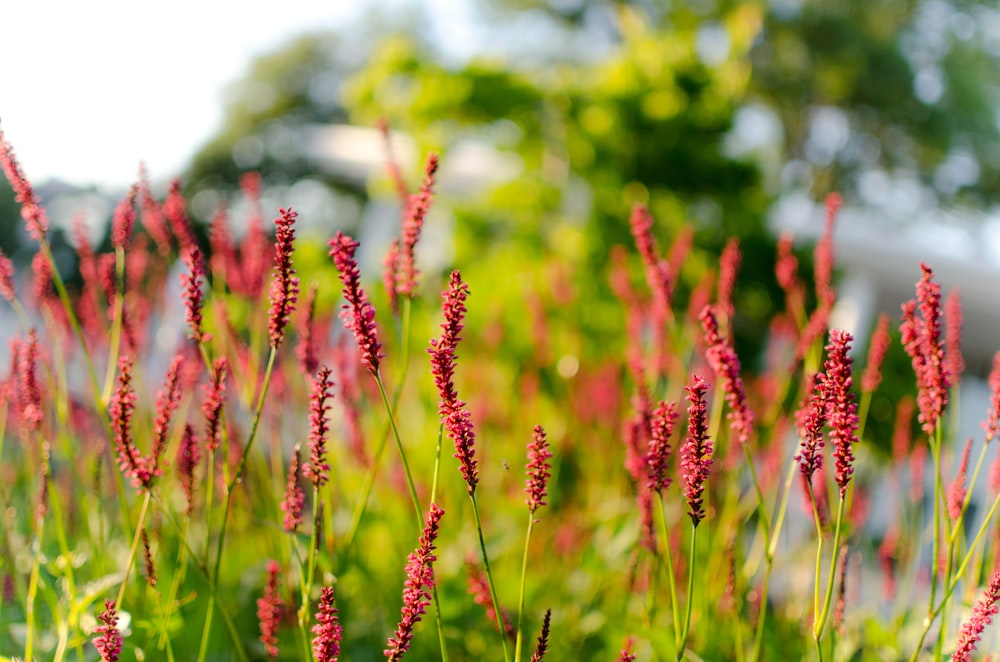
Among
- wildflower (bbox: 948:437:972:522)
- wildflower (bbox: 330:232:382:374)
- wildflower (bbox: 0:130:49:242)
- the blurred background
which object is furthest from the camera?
the blurred background

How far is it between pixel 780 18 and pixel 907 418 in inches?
756

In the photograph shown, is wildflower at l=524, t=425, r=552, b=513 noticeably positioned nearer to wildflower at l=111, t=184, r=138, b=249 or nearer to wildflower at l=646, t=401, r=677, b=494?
wildflower at l=646, t=401, r=677, b=494

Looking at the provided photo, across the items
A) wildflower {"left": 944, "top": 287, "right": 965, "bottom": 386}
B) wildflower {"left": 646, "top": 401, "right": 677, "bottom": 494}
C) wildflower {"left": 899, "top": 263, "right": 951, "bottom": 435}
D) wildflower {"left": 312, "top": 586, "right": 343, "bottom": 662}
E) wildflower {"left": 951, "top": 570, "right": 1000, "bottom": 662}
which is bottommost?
wildflower {"left": 312, "top": 586, "right": 343, "bottom": 662}

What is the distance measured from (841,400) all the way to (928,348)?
0.29m

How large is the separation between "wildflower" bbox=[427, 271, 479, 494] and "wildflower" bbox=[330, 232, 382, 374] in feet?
0.23

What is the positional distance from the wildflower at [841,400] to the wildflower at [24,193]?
108 cm

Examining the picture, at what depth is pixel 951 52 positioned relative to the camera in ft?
62.0

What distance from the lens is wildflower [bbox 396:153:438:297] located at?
1.23 meters

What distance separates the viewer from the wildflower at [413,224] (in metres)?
1.23

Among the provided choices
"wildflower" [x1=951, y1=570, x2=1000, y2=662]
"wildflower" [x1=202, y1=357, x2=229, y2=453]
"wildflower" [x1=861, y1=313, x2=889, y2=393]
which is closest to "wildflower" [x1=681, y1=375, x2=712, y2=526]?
"wildflower" [x1=951, y1=570, x2=1000, y2=662]

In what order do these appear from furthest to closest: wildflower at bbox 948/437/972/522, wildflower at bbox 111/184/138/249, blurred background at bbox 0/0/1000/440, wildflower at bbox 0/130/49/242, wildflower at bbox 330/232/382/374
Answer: blurred background at bbox 0/0/1000/440 < wildflower at bbox 111/184/138/249 < wildflower at bbox 948/437/972/522 < wildflower at bbox 0/130/49/242 < wildflower at bbox 330/232/382/374

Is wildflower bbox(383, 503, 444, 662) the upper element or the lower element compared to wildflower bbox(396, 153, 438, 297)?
lower

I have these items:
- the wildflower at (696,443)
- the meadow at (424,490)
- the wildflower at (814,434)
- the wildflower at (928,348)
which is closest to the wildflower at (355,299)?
the meadow at (424,490)

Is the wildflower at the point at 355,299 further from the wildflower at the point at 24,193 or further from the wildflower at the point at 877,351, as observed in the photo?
the wildflower at the point at 877,351
